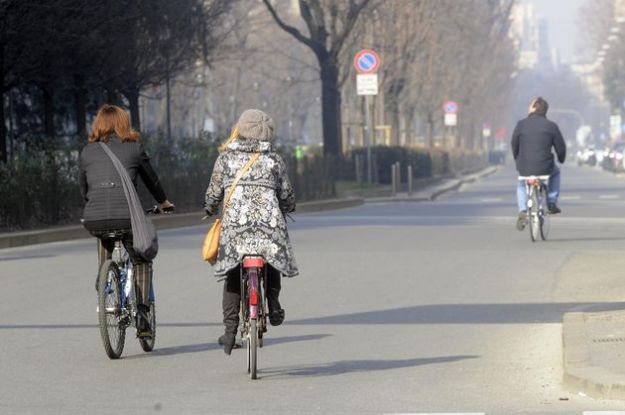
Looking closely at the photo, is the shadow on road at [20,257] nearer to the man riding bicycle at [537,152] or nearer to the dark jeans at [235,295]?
the man riding bicycle at [537,152]

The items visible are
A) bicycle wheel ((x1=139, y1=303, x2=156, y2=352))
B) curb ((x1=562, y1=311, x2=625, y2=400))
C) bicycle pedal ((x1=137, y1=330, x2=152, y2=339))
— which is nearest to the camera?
curb ((x1=562, y1=311, x2=625, y2=400))

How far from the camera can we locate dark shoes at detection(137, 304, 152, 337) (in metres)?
11.6

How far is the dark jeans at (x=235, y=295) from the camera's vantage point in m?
10.7

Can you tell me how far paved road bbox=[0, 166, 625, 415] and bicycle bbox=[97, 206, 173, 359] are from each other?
18cm

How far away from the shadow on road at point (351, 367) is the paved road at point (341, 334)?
0.01 meters

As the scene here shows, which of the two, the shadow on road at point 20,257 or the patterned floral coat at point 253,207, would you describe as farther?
the shadow on road at point 20,257

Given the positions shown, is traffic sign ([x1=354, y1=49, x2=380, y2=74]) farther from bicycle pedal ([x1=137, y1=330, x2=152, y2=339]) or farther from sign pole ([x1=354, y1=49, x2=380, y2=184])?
bicycle pedal ([x1=137, y1=330, x2=152, y2=339])

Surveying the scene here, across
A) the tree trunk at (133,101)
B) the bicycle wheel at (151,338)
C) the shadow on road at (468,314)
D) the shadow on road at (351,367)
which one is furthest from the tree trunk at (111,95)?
the shadow on road at (351,367)

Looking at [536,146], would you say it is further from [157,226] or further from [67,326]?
[67,326]

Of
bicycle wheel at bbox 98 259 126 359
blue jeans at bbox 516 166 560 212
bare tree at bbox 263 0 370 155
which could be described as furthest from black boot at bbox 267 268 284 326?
bare tree at bbox 263 0 370 155

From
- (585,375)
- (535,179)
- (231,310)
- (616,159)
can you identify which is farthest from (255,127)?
(616,159)

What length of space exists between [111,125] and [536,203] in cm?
1197

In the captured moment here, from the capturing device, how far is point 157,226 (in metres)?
28.4

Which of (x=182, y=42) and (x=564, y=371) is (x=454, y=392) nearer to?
(x=564, y=371)
